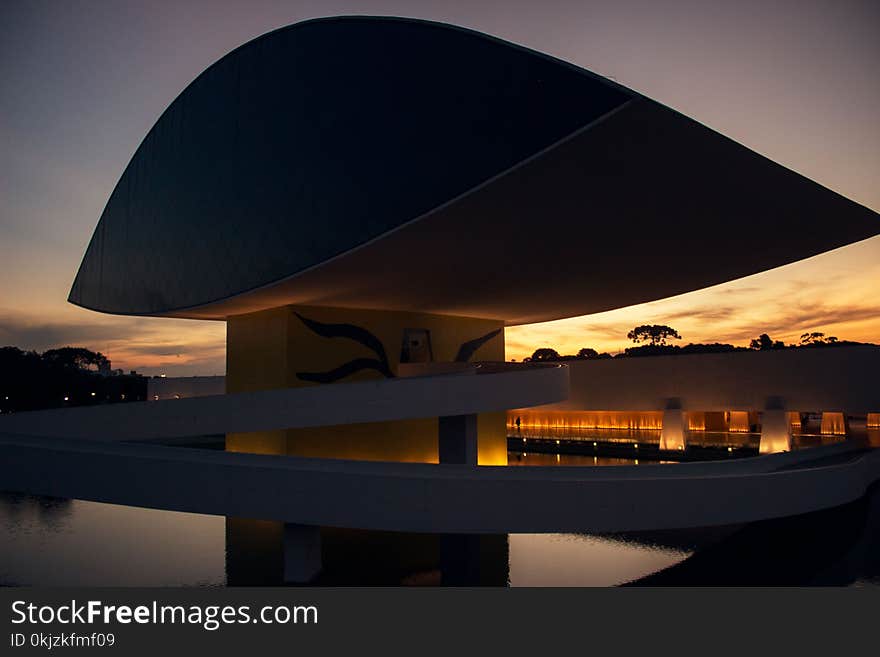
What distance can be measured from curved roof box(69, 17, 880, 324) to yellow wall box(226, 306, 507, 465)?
86cm

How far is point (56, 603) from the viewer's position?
22.3 feet

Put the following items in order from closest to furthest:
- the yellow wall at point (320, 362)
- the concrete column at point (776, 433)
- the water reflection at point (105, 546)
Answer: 1. the water reflection at point (105, 546)
2. the yellow wall at point (320, 362)
3. the concrete column at point (776, 433)

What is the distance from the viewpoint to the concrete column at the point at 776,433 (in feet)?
77.3

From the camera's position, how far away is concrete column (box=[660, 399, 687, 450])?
26.1 m

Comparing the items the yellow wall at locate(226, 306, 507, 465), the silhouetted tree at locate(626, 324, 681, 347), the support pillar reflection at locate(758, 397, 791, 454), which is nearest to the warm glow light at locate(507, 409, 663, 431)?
the support pillar reflection at locate(758, 397, 791, 454)

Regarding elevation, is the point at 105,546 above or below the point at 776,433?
Result: below

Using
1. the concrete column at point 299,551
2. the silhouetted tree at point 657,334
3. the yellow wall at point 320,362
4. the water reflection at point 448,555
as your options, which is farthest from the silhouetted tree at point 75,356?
the concrete column at point 299,551

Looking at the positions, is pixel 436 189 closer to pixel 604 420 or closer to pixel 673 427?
pixel 673 427

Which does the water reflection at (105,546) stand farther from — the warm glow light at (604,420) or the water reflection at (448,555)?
the warm glow light at (604,420)

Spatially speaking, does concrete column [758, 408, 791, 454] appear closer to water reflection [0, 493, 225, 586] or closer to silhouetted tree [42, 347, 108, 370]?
water reflection [0, 493, 225, 586]

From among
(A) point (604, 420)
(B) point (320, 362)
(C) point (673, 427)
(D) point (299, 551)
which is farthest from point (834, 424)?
(D) point (299, 551)

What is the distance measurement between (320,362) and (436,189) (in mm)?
8090

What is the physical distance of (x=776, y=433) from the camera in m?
23.8

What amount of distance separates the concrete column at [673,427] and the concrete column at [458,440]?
41.9 feet
